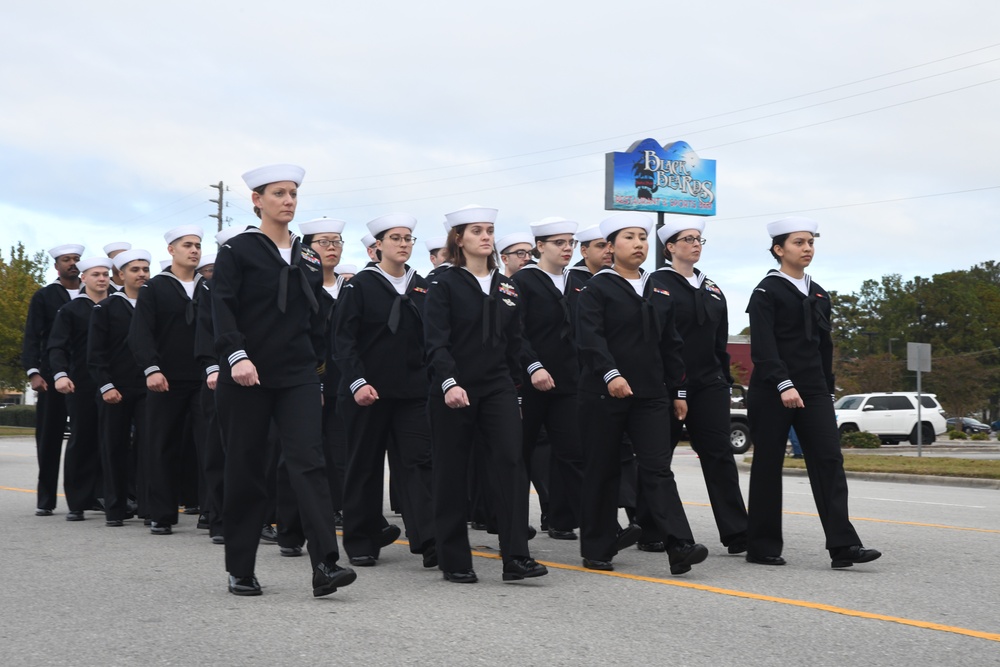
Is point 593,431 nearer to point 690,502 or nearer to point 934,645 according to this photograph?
point 934,645

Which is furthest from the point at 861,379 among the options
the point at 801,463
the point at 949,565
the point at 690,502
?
the point at 949,565

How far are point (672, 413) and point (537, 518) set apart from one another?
9.84ft

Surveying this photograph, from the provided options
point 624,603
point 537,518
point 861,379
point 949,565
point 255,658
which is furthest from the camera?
point 861,379

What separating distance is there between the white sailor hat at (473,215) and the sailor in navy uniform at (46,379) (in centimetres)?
557

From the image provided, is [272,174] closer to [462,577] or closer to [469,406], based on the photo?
[469,406]

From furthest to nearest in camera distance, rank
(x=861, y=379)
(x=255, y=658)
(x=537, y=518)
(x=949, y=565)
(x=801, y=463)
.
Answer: (x=861, y=379) < (x=801, y=463) < (x=537, y=518) < (x=949, y=565) < (x=255, y=658)

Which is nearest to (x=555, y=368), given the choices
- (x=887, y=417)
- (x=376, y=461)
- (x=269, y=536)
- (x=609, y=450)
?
(x=609, y=450)

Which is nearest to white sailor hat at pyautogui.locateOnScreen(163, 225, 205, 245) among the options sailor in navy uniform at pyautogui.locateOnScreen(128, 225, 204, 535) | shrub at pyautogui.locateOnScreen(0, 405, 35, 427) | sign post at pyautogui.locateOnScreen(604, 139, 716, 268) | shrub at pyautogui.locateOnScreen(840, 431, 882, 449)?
sailor in navy uniform at pyautogui.locateOnScreen(128, 225, 204, 535)

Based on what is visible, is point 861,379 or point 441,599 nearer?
point 441,599

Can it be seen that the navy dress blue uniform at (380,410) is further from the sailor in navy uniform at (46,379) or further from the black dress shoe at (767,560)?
the sailor in navy uniform at (46,379)

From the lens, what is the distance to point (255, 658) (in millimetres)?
5070

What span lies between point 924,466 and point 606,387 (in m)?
15.4

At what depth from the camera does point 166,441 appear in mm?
9930

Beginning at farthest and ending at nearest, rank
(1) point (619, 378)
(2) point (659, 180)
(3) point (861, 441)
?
(2) point (659, 180) < (3) point (861, 441) < (1) point (619, 378)
